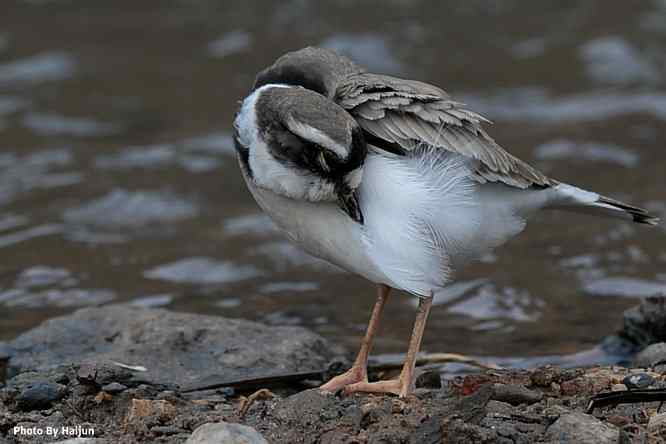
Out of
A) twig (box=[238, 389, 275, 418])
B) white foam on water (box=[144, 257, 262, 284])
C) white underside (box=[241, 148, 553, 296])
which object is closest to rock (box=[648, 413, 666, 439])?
white underside (box=[241, 148, 553, 296])

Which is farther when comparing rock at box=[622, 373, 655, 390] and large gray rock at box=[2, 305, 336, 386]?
large gray rock at box=[2, 305, 336, 386]

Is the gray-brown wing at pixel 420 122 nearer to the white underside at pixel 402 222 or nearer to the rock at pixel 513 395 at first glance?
the white underside at pixel 402 222

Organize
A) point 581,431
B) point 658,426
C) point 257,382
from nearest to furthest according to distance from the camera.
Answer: point 581,431 < point 658,426 < point 257,382

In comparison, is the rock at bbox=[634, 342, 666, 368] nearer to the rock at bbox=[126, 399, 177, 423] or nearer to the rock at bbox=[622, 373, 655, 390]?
the rock at bbox=[622, 373, 655, 390]

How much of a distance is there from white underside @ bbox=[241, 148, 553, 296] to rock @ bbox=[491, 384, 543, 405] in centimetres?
67

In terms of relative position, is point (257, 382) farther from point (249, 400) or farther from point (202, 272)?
point (202, 272)

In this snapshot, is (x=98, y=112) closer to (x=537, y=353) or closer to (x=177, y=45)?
(x=177, y=45)

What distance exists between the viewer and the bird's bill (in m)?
5.25

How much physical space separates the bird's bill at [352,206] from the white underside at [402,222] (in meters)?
0.02

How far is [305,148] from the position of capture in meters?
5.09

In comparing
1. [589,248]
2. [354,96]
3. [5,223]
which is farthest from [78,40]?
[354,96]

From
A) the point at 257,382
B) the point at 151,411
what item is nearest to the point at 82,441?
the point at 151,411

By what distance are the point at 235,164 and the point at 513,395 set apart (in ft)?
23.6

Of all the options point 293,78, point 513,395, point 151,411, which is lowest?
point 151,411
